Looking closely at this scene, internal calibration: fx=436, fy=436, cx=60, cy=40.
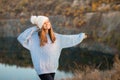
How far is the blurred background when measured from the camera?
29344 mm

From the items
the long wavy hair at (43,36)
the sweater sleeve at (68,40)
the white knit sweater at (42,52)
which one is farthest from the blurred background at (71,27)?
the long wavy hair at (43,36)

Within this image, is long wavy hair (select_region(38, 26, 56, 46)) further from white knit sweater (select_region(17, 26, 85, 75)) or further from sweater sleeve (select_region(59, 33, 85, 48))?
sweater sleeve (select_region(59, 33, 85, 48))

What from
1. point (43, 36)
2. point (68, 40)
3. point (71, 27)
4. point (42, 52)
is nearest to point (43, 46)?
point (42, 52)

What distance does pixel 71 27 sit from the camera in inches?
1647

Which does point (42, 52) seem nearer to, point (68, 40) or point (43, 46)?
point (43, 46)

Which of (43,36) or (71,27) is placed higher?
(43,36)

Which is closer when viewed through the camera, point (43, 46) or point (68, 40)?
point (43, 46)

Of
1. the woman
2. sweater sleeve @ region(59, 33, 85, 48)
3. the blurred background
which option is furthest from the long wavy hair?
the blurred background

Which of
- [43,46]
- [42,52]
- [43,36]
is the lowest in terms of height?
[42,52]

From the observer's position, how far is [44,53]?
830 cm

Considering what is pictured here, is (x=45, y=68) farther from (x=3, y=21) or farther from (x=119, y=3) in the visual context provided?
(x=3, y=21)

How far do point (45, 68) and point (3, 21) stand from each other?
41.3 metres

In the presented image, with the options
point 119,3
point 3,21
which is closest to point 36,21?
point 119,3

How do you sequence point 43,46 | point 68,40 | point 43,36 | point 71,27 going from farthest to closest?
1. point 71,27
2. point 68,40
3. point 43,46
4. point 43,36
